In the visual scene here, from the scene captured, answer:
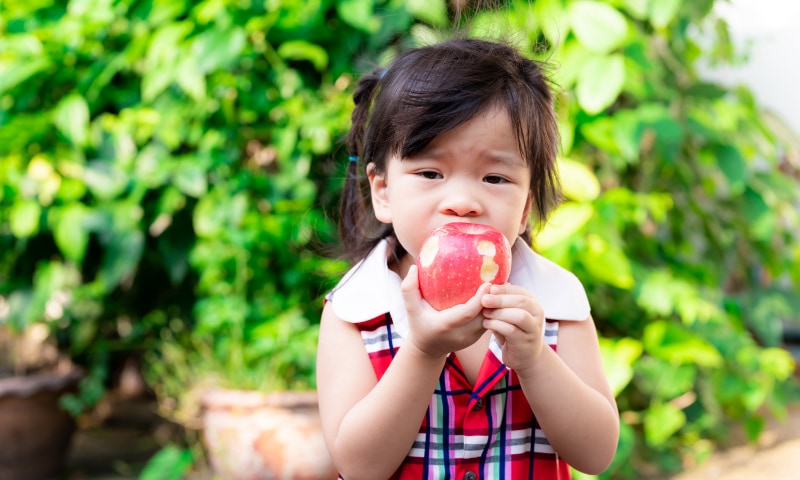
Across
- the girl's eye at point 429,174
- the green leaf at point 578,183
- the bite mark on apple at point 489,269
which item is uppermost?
the girl's eye at point 429,174

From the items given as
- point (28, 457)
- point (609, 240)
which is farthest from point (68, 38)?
point (609, 240)

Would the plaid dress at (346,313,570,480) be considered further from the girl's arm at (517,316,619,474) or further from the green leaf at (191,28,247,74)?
the green leaf at (191,28,247,74)

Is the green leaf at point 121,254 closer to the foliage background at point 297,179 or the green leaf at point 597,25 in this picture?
the foliage background at point 297,179

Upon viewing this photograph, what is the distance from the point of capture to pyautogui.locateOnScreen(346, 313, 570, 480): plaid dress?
108 cm

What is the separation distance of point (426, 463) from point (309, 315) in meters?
1.36

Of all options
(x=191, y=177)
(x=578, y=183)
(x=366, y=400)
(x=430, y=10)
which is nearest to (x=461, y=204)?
(x=366, y=400)

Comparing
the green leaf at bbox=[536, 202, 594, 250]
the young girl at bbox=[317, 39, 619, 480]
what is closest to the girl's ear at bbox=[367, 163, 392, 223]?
the young girl at bbox=[317, 39, 619, 480]

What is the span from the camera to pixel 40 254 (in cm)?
268

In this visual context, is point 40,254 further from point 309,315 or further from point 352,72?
point 352,72

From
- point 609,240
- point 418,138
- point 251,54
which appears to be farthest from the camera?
point 251,54

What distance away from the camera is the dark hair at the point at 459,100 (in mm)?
1018

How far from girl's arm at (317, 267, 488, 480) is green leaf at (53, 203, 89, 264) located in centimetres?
148

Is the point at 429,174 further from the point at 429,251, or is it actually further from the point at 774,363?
the point at 774,363

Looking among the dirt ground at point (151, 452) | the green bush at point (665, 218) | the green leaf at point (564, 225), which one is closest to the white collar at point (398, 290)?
the green bush at point (665, 218)
